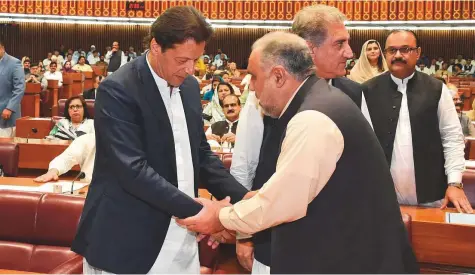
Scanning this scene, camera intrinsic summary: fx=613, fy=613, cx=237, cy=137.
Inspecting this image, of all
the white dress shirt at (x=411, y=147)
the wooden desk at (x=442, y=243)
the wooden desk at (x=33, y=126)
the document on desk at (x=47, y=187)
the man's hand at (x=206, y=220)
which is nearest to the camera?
the man's hand at (x=206, y=220)

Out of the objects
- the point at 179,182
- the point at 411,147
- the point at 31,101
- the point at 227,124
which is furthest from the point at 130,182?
the point at 31,101

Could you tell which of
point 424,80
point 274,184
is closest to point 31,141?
point 424,80

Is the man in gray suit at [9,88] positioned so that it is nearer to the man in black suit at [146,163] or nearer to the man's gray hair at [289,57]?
the man in black suit at [146,163]

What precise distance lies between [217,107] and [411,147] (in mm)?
5151

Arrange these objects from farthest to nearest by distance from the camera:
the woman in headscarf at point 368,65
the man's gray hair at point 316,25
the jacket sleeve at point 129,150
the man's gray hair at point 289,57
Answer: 1. the woman in headscarf at point 368,65
2. the man's gray hair at point 316,25
3. the jacket sleeve at point 129,150
4. the man's gray hair at point 289,57

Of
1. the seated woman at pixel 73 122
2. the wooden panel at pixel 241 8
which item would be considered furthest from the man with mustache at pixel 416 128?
the wooden panel at pixel 241 8

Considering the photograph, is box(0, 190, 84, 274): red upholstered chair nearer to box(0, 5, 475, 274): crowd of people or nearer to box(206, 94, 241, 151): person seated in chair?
box(0, 5, 475, 274): crowd of people

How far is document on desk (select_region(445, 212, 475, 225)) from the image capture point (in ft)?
9.57

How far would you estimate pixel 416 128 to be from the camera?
3057 mm

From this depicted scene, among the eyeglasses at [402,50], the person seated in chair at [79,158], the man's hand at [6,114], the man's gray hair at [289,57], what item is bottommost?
the person seated in chair at [79,158]

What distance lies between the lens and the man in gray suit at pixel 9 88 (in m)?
7.02

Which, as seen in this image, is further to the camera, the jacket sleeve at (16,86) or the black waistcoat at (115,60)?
the black waistcoat at (115,60)

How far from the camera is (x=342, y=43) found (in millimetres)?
2301

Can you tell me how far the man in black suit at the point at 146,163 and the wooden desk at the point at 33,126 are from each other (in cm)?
515
